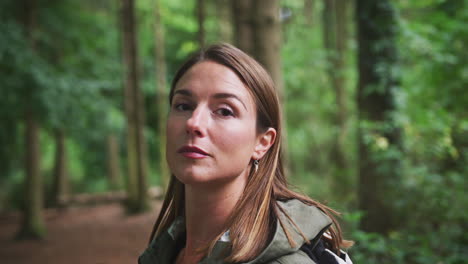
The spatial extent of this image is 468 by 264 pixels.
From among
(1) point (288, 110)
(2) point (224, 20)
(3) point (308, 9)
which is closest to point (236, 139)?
(2) point (224, 20)

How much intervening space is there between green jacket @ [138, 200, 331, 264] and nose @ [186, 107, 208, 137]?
50 centimetres

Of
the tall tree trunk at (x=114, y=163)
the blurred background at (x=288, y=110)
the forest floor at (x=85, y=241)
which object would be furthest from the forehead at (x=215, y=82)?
the tall tree trunk at (x=114, y=163)

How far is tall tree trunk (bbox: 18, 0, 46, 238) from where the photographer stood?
463 inches

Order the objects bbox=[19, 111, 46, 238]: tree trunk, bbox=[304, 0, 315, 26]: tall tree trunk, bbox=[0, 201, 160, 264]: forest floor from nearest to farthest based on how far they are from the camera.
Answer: bbox=[0, 201, 160, 264]: forest floor, bbox=[19, 111, 46, 238]: tree trunk, bbox=[304, 0, 315, 26]: tall tree trunk

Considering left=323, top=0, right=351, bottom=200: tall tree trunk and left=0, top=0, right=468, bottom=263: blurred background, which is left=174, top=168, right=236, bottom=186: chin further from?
left=323, top=0, right=351, bottom=200: tall tree trunk

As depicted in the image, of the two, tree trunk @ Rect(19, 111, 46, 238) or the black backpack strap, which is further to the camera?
tree trunk @ Rect(19, 111, 46, 238)

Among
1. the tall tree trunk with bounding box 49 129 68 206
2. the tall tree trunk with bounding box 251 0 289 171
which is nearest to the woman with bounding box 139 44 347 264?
the tall tree trunk with bounding box 251 0 289 171

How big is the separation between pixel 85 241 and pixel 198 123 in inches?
442

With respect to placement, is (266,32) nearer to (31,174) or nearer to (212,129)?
(212,129)

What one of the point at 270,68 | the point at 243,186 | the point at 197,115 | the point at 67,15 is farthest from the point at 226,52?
the point at 67,15

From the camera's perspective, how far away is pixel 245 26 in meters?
5.08

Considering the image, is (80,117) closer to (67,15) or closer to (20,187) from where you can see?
(67,15)

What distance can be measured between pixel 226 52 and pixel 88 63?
546 inches

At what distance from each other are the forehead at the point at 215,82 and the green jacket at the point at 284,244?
22.8 inches
